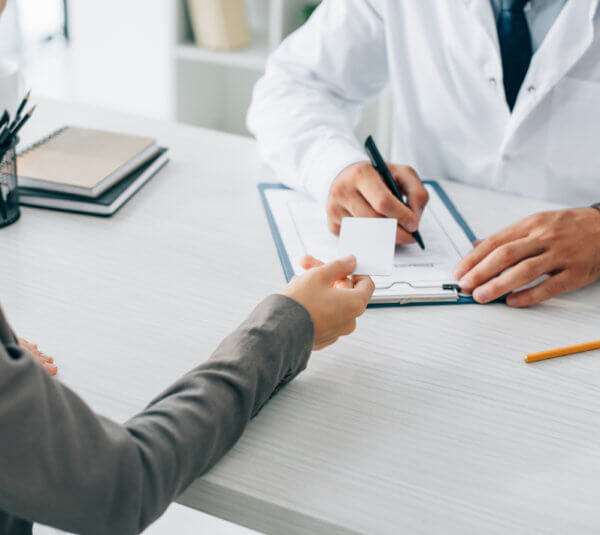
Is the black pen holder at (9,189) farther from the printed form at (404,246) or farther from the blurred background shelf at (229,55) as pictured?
the blurred background shelf at (229,55)

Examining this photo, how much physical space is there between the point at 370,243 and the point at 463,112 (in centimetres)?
54

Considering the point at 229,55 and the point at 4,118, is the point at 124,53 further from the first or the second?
the point at 4,118

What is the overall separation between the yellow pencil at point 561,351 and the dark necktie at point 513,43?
0.56m

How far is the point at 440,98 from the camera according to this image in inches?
48.4

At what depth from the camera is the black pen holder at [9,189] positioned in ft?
2.82

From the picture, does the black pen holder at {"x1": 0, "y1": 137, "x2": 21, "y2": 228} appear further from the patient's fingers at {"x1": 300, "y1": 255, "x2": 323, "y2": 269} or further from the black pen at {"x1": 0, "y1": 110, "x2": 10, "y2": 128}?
the patient's fingers at {"x1": 300, "y1": 255, "x2": 323, "y2": 269}

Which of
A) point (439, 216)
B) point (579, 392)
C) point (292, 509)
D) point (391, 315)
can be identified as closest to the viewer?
point (292, 509)

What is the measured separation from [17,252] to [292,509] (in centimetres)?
51

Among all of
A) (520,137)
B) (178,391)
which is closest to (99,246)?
(178,391)

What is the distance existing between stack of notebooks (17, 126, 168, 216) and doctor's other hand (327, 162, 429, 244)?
0.31 m

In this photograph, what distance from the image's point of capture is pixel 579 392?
64cm

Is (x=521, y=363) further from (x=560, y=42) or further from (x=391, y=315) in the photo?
(x=560, y=42)

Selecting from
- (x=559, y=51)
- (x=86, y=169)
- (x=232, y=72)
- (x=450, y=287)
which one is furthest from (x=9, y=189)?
(x=232, y=72)

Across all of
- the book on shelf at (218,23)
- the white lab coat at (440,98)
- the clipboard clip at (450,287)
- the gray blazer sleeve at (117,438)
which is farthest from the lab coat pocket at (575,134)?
the book on shelf at (218,23)
